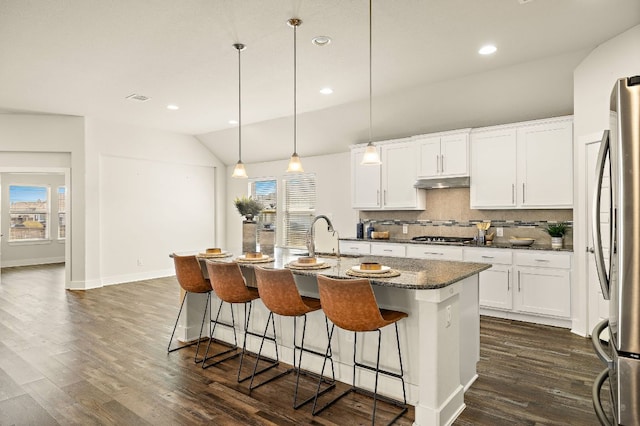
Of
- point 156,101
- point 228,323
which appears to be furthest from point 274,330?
point 156,101

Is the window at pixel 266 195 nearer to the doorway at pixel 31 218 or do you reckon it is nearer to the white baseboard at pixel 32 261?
the doorway at pixel 31 218

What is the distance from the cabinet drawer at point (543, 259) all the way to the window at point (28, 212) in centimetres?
1109

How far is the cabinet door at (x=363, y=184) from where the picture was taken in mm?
6547

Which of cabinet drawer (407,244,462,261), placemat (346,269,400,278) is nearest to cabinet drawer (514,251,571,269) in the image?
cabinet drawer (407,244,462,261)

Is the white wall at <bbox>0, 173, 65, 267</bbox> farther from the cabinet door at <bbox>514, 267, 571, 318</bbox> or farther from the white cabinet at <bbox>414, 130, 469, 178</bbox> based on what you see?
the cabinet door at <bbox>514, 267, 571, 318</bbox>

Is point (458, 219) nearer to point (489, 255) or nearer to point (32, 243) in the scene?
point (489, 255)

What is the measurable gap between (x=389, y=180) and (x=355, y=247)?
1200 mm

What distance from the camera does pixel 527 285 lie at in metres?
4.86

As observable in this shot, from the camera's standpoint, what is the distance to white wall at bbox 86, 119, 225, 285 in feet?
24.0

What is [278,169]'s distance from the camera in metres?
8.67

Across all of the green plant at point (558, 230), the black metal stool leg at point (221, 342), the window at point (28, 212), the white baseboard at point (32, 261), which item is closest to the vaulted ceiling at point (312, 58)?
the green plant at point (558, 230)

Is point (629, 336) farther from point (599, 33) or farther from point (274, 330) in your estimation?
point (599, 33)

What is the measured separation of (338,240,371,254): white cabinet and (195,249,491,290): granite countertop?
2.61 meters

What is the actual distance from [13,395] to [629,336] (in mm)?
3855
